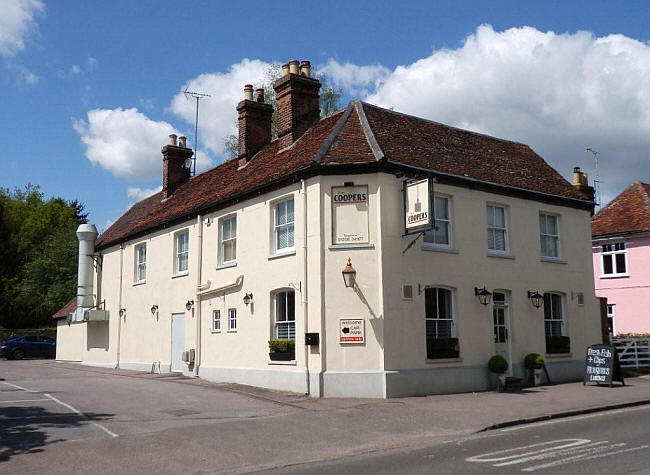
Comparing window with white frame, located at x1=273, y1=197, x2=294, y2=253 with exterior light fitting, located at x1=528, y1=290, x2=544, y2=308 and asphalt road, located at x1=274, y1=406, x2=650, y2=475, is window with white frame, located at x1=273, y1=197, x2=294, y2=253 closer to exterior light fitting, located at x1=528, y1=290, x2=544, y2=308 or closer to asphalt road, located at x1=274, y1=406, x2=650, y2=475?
exterior light fitting, located at x1=528, y1=290, x2=544, y2=308

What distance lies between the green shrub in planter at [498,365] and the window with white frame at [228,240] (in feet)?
27.7

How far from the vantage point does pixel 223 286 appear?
20.8 metres

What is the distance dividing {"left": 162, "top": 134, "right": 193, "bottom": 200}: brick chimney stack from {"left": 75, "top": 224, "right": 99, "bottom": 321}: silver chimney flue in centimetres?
557

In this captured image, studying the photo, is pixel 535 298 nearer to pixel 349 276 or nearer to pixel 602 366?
pixel 602 366

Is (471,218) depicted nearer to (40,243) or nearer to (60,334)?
(60,334)

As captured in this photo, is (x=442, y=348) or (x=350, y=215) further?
(x=442, y=348)

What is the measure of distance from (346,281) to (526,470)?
29.0 ft

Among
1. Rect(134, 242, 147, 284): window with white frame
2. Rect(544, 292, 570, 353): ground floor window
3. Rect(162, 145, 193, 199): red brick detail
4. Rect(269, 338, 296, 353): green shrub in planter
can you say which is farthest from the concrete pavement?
Rect(162, 145, 193, 199): red brick detail

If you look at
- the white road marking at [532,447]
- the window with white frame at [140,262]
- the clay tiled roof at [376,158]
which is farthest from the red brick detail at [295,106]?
the white road marking at [532,447]

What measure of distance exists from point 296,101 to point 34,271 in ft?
112

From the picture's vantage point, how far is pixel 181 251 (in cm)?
2417

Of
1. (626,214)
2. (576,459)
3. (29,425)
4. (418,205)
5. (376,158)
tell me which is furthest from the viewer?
(626,214)

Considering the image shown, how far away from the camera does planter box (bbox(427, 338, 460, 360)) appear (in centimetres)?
1773

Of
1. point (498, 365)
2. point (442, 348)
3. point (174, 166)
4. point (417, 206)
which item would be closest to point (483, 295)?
point (498, 365)
